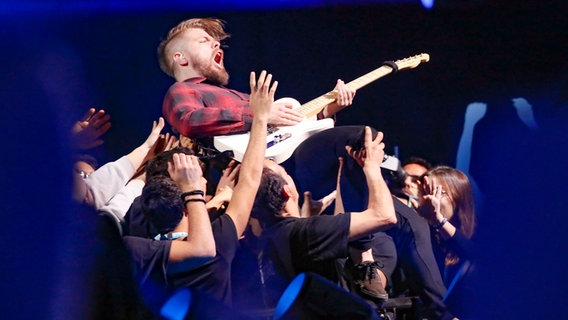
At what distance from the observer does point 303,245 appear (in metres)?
2.75

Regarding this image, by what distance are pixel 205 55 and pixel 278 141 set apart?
0.43 m

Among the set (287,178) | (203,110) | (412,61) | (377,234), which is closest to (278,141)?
(287,178)

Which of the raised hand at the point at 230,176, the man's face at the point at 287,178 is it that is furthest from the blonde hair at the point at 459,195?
the raised hand at the point at 230,176

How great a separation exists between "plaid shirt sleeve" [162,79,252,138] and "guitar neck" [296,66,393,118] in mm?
220

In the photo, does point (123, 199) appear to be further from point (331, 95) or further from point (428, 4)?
point (428, 4)

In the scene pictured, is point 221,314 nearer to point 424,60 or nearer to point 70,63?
point 70,63

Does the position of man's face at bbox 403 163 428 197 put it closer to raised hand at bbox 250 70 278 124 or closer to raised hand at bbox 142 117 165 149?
raised hand at bbox 250 70 278 124

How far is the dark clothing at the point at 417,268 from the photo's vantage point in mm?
2994

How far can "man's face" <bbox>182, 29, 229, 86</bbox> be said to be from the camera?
9.98 feet

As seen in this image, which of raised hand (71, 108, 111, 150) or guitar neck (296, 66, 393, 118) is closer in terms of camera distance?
raised hand (71, 108, 111, 150)

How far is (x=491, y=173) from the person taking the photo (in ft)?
11.8

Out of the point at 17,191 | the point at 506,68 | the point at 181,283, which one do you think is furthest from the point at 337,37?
the point at 17,191

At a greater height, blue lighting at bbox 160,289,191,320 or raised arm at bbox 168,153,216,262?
raised arm at bbox 168,153,216,262

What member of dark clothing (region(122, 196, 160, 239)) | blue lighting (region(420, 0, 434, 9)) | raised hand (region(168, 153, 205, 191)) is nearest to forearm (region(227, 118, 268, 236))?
raised hand (region(168, 153, 205, 191))
